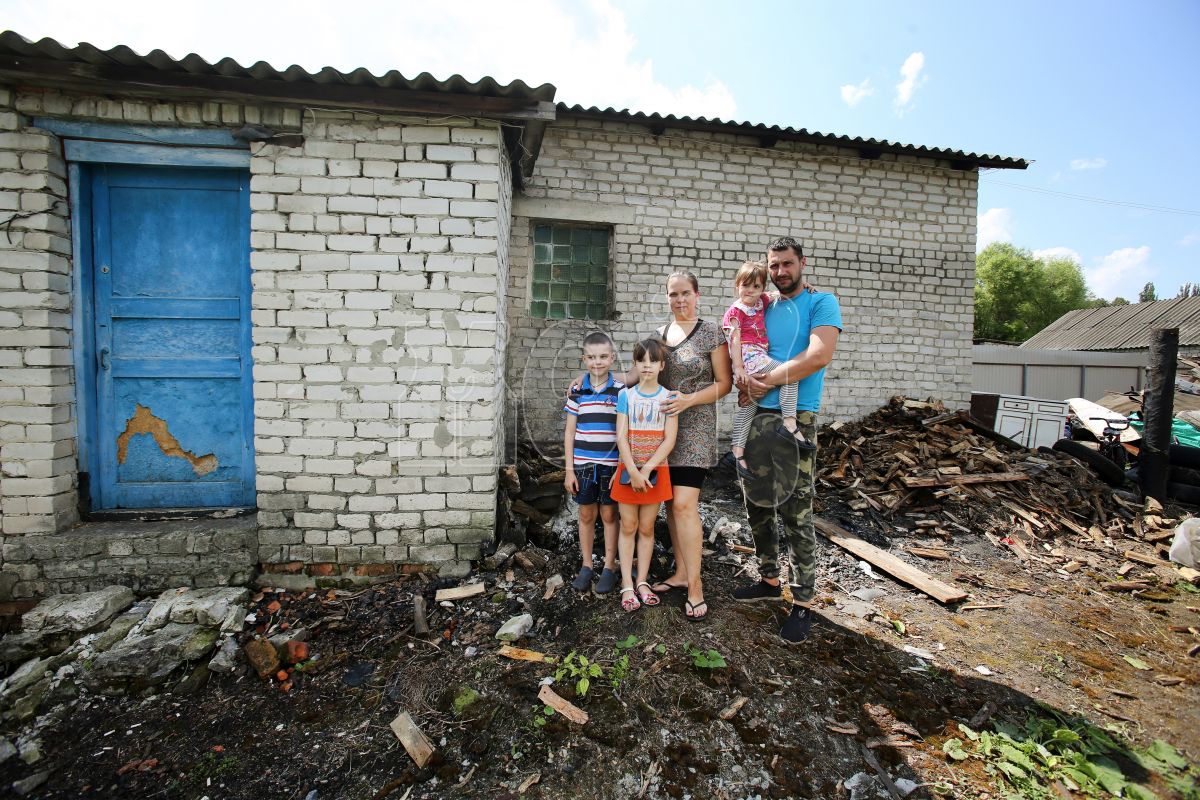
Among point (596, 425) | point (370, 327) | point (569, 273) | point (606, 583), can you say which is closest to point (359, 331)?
point (370, 327)

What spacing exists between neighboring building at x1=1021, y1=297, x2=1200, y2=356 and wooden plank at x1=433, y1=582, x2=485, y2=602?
26.5 meters

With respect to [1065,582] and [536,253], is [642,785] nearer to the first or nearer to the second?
[1065,582]

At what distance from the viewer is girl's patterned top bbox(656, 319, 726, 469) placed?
2.96 meters

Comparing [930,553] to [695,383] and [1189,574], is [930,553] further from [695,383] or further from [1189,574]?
[695,383]

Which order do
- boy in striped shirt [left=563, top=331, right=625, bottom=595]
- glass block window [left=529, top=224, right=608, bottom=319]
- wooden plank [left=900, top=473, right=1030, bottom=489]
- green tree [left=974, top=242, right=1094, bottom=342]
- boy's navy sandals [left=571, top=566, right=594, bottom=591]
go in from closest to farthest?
boy in striped shirt [left=563, top=331, right=625, bottom=595] → boy's navy sandals [left=571, top=566, right=594, bottom=591] → wooden plank [left=900, top=473, right=1030, bottom=489] → glass block window [left=529, top=224, right=608, bottom=319] → green tree [left=974, top=242, right=1094, bottom=342]

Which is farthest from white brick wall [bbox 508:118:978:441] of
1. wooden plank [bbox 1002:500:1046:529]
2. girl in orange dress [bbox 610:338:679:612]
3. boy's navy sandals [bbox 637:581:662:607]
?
boy's navy sandals [bbox 637:581:662:607]

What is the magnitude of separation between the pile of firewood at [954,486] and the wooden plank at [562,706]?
11.9 ft

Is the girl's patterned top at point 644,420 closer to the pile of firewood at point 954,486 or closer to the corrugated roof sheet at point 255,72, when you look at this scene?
the corrugated roof sheet at point 255,72

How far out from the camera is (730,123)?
6.29m

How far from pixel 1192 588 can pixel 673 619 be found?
4.55 metres

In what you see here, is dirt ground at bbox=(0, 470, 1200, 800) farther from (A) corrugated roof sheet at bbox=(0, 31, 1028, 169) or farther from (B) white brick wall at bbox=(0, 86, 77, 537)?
(A) corrugated roof sheet at bbox=(0, 31, 1028, 169)

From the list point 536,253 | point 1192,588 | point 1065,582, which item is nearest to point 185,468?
point 536,253

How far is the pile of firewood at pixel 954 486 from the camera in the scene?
514 centimetres

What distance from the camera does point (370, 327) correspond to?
353 cm
